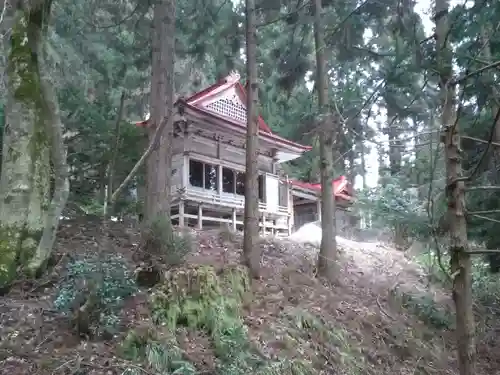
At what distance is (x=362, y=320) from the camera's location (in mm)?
9484

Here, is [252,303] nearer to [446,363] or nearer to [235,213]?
[446,363]

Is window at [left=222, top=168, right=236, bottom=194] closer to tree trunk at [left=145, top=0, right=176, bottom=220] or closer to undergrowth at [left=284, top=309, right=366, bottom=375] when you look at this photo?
tree trunk at [left=145, top=0, right=176, bottom=220]

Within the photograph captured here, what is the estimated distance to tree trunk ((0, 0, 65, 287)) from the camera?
20.7 feet

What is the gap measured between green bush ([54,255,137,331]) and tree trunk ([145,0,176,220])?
180 cm

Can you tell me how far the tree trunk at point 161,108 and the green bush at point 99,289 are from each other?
180 centimetres

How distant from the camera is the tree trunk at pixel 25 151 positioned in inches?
249

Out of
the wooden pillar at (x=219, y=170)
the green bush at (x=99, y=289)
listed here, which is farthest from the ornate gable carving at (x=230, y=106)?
the green bush at (x=99, y=289)

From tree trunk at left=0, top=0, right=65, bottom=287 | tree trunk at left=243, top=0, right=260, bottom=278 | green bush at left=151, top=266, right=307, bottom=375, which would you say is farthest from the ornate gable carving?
green bush at left=151, top=266, right=307, bottom=375

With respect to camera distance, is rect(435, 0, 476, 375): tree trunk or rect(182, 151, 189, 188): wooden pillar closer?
rect(435, 0, 476, 375): tree trunk

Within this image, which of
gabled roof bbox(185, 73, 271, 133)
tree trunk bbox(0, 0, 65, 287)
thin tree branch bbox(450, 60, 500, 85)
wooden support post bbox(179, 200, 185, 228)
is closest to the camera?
thin tree branch bbox(450, 60, 500, 85)

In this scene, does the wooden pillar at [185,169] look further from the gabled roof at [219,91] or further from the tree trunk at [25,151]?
the tree trunk at [25,151]

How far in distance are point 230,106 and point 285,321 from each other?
11354mm

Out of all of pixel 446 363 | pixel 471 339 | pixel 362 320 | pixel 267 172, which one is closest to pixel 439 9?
pixel 471 339

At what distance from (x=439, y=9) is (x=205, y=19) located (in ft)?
31.1
